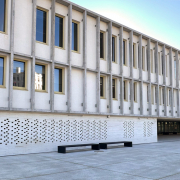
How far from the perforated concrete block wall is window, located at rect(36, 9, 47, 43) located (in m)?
4.74

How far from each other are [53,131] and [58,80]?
3.31m

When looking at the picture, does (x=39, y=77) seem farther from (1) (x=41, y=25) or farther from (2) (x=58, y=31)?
(2) (x=58, y=31)

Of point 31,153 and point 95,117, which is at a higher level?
point 95,117

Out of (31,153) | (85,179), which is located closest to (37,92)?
(31,153)

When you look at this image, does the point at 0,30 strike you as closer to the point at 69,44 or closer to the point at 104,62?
the point at 69,44

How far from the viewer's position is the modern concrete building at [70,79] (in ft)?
48.0

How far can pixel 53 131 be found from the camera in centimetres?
1625

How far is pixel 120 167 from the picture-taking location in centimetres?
1063

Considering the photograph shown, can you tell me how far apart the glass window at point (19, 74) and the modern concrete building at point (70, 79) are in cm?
6

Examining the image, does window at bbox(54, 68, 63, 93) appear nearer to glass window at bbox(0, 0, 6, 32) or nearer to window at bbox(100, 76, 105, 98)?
window at bbox(100, 76, 105, 98)

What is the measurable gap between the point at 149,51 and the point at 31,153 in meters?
15.0

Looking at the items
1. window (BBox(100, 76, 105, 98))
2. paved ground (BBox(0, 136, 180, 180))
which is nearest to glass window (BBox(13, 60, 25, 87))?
paved ground (BBox(0, 136, 180, 180))

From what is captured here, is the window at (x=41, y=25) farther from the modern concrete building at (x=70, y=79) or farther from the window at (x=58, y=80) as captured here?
the window at (x=58, y=80)

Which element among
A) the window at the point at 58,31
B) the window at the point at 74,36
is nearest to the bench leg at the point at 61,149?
the window at the point at 58,31
